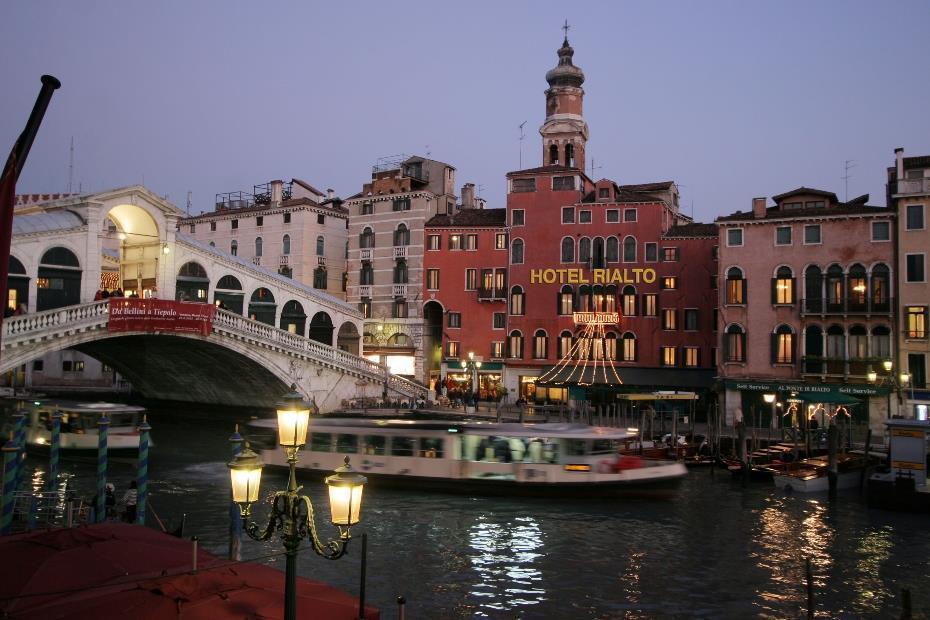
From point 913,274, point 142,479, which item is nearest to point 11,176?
point 142,479

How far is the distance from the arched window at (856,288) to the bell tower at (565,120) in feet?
52.0

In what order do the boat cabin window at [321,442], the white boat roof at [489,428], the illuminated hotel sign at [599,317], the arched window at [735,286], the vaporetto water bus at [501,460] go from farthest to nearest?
the illuminated hotel sign at [599,317]
the arched window at [735,286]
the boat cabin window at [321,442]
the white boat roof at [489,428]
the vaporetto water bus at [501,460]

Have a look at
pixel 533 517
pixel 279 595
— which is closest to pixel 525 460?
pixel 533 517

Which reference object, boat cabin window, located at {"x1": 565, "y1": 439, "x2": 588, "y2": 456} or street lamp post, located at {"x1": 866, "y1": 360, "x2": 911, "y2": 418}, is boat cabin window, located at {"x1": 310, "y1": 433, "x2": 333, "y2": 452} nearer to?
boat cabin window, located at {"x1": 565, "y1": 439, "x2": 588, "y2": 456}

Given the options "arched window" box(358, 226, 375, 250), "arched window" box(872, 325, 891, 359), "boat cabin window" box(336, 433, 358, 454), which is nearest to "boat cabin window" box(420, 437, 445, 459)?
"boat cabin window" box(336, 433, 358, 454)

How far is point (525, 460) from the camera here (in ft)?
70.7

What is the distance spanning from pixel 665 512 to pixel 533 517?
3.50 metres

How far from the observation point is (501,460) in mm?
21719

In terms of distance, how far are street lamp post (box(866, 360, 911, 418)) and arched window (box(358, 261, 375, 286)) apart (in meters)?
24.9

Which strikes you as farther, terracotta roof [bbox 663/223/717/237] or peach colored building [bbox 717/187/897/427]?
terracotta roof [bbox 663/223/717/237]

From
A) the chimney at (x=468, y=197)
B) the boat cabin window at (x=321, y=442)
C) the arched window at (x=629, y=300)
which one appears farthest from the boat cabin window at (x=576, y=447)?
the chimney at (x=468, y=197)

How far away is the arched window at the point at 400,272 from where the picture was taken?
42688 millimetres

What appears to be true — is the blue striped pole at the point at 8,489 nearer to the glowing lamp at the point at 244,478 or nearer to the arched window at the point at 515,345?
the glowing lamp at the point at 244,478

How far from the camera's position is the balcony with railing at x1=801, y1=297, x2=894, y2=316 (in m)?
30.8
